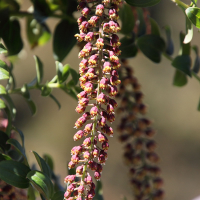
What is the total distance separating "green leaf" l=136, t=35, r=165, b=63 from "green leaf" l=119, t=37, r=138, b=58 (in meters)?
0.03

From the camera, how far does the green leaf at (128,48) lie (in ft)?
2.11

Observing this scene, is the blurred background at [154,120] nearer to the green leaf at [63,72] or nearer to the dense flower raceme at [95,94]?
the green leaf at [63,72]

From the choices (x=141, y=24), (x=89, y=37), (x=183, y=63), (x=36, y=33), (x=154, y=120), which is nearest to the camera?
(x=89, y=37)

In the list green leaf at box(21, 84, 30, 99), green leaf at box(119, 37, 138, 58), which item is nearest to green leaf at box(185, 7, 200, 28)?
green leaf at box(119, 37, 138, 58)

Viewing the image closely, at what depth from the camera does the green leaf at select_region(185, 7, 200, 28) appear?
428 millimetres

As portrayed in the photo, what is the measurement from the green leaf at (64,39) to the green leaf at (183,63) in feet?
0.78

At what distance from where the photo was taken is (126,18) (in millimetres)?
661

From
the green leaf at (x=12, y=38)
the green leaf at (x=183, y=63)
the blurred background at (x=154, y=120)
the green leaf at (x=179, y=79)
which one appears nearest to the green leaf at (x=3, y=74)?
the green leaf at (x=12, y=38)

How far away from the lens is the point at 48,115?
6.16ft

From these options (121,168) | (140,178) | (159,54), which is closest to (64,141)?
(121,168)

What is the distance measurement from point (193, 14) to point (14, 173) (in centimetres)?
36

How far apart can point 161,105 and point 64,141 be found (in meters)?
0.69

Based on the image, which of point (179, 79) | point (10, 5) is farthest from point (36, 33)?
point (179, 79)

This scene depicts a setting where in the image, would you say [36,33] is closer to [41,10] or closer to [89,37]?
[41,10]
